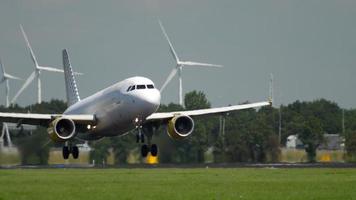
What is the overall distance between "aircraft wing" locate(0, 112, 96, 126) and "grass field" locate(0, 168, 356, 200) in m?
13.0

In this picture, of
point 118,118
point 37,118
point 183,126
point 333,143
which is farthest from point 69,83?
point 333,143

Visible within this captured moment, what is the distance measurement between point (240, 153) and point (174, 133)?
27311mm

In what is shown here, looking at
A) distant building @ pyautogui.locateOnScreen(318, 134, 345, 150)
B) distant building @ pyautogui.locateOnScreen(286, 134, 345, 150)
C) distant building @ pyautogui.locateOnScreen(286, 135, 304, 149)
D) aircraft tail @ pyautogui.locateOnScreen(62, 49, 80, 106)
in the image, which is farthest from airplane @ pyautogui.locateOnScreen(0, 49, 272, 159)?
distant building @ pyautogui.locateOnScreen(286, 135, 304, 149)

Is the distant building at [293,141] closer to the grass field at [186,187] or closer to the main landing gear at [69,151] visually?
the main landing gear at [69,151]

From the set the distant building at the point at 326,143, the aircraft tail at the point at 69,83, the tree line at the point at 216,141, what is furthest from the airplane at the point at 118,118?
the distant building at the point at 326,143

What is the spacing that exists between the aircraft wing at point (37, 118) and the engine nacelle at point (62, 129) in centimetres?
46

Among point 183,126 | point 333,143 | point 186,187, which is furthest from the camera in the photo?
point 333,143

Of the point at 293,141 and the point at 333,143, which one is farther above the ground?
the point at 293,141

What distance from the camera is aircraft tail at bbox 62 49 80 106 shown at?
3696 inches

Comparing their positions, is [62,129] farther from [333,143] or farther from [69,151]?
[333,143]

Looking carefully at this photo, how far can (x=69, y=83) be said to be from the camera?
96.9 m

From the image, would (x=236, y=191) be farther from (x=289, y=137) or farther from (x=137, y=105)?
(x=289, y=137)

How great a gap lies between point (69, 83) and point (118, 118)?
24397mm

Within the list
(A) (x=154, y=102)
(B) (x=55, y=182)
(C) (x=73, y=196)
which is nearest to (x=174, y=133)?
(A) (x=154, y=102)
